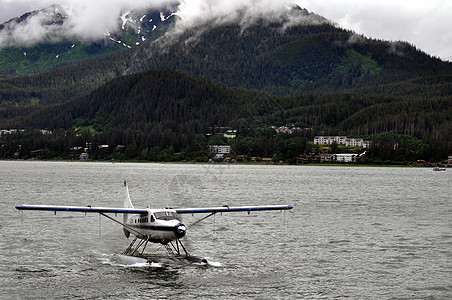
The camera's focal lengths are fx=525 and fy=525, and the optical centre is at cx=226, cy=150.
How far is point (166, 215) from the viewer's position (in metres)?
29.8

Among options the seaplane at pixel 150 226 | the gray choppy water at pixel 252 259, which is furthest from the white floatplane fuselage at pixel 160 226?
the gray choppy water at pixel 252 259

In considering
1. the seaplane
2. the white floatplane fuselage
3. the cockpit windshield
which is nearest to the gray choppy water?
the seaplane

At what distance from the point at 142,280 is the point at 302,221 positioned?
27.9 meters

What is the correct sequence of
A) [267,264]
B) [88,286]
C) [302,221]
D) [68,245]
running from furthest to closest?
[302,221], [68,245], [267,264], [88,286]

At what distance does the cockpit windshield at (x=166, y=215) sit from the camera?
29.6m

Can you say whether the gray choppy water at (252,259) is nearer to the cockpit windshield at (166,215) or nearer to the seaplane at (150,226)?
the seaplane at (150,226)

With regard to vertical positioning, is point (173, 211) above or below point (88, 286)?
above

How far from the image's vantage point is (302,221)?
5334 cm

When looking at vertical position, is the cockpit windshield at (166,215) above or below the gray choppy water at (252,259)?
above

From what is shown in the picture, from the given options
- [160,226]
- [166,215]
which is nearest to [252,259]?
[166,215]

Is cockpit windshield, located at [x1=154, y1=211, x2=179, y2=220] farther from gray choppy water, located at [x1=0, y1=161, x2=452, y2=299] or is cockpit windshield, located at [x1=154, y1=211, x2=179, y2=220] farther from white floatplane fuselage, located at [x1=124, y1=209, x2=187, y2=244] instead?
gray choppy water, located at [x1=0, y1=161, x2=452, y2=299]

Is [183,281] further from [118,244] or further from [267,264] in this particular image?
[118,244]

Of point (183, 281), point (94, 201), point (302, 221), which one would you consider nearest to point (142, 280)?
point (183, 281)

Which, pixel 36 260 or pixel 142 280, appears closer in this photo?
pixel 142 280
